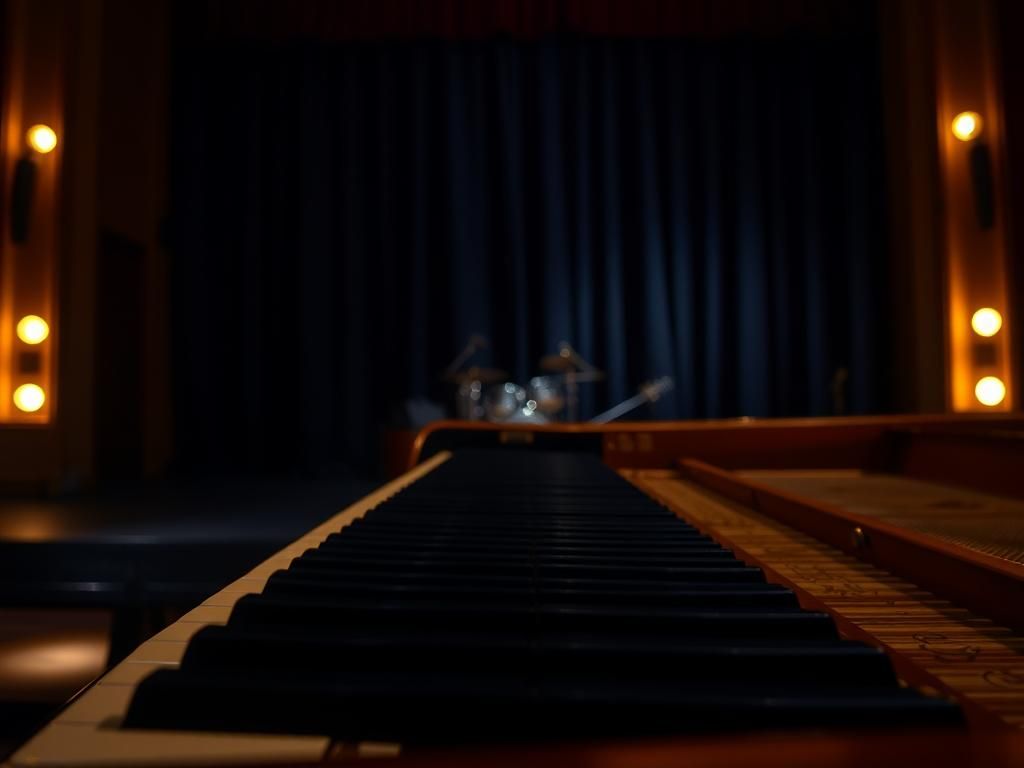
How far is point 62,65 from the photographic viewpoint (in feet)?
11.5

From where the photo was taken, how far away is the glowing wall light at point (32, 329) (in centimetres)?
338

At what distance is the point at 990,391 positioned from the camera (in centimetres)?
341

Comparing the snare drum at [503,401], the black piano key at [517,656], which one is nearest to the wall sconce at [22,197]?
the snare drum at [503,401]

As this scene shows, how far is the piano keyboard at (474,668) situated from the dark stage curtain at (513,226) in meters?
4.08

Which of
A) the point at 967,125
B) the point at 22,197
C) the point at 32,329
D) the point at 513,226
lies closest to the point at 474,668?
the point at 32,329

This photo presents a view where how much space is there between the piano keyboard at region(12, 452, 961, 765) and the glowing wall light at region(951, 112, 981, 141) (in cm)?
385

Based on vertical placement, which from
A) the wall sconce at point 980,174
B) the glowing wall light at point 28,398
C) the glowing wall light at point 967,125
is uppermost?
the glowing wall light at point 967,125

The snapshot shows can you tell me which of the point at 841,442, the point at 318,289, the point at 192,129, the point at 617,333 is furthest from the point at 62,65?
the point at 841,442

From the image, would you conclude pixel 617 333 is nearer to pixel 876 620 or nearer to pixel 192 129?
pixel 192 129

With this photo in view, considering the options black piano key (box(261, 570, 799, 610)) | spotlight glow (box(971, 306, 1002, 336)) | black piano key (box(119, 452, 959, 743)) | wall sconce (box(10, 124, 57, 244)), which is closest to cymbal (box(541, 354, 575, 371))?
spotlight glow (box(971, 306, 1002, 336))

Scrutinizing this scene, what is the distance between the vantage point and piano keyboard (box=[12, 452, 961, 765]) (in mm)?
330

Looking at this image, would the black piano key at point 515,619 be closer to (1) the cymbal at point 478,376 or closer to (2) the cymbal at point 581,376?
(1) the cymbal at point 478,376

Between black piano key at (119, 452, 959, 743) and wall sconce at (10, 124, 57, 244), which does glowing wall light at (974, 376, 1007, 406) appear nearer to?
black piano key at (119, 452, 959, 743)

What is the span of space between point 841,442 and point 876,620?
1281 millimetres
